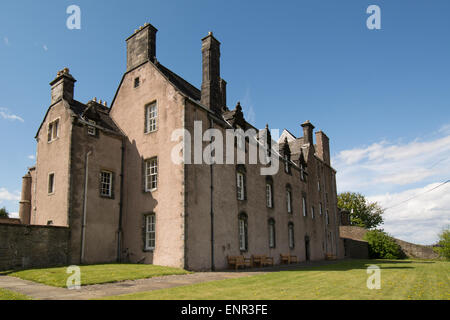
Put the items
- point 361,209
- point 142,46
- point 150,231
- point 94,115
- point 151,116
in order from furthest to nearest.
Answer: point 361,209, point 142,46, point 151,116, point 94,115, point 150,231

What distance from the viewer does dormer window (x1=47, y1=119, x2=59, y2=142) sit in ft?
68.2

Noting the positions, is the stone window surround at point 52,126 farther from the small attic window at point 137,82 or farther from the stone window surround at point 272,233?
the stone window surround at point 272,233

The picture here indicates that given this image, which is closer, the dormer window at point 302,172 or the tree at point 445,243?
the tree at point 445,243

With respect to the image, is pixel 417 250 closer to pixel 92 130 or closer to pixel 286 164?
pixel 286 164

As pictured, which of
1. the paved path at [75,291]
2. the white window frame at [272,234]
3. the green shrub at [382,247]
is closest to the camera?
the paved path at [75,291]

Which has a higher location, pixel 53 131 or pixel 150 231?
pixel 53 131

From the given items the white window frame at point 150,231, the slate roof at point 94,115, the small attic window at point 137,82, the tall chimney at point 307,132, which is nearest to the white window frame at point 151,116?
the small attic window at point 137,82

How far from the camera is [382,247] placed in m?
39.6

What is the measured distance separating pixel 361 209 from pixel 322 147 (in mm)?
36273

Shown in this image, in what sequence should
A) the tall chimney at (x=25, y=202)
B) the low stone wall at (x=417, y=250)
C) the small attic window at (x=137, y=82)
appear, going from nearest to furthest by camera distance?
the small attic window at (x=137, y=82), the tall chimney at (x=25, y=202), the low stone wall at (x=417, y=250)

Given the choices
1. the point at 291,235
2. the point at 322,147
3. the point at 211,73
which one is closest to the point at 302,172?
the point at 291,235

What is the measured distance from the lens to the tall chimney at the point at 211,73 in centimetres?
2219

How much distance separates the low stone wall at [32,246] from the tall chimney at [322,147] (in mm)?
32256

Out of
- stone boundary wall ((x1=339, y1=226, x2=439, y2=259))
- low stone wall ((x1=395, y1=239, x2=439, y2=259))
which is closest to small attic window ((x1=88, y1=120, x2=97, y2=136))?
stone boundary wall ((x1=339, y1=226, x2=439, y2=259))
